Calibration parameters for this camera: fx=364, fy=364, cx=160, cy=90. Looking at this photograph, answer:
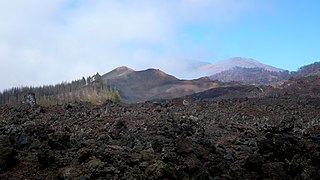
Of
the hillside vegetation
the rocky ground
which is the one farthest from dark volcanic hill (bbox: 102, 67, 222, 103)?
the rocky ground

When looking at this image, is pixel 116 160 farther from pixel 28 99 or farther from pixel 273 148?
pixel 28 99

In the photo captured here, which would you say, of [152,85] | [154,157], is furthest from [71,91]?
[154,157]

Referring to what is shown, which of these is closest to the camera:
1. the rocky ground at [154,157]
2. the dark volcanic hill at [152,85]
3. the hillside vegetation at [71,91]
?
the rocky ground at [154,157]

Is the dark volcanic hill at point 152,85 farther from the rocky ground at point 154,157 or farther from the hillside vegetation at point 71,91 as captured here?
the rocky ground at point 154,157

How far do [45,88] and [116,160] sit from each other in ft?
385

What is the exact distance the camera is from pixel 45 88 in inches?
4747

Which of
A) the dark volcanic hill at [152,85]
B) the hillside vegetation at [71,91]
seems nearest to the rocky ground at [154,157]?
the hillside vegetation at [71,91]

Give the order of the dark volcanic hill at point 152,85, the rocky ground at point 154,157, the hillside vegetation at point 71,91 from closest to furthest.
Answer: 1. the rocky ground at point 154,157
2. the hillside vegetation at point 71,91
3. the dark volcanic hill at point 152,85

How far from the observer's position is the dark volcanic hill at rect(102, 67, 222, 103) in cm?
14438

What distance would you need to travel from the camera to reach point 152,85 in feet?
558

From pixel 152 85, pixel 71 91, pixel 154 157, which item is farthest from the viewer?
pixel 152 85

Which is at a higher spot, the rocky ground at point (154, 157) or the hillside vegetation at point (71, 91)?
the hillside vegetation at point (71, 91)

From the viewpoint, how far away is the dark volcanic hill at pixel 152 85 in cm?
14438

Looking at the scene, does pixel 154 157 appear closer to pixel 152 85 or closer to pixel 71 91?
pixel 71 91
